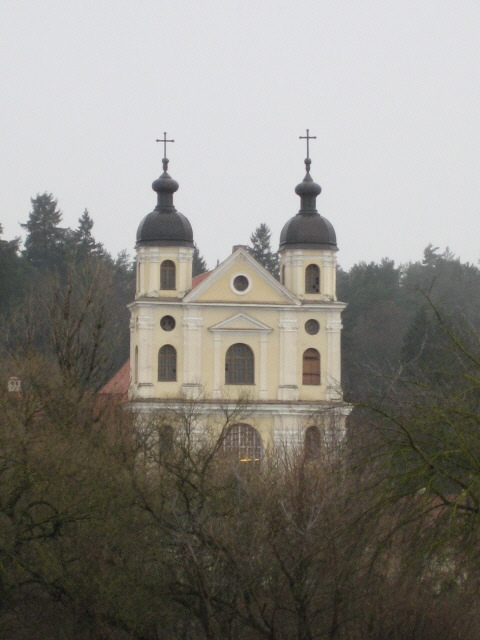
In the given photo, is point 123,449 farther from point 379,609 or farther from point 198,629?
point 379,609

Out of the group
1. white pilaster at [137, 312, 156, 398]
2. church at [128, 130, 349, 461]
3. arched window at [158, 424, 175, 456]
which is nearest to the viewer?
arched window at [158, 424, 175, 456]

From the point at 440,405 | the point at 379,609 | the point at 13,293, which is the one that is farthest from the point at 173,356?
the point at 440,405

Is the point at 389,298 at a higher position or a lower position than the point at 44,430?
higher

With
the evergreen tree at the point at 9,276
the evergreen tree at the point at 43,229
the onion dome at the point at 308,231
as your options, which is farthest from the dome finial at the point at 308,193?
the evergreen tree at the point at 43,229

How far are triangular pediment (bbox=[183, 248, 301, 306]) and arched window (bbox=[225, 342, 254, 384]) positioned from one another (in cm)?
162

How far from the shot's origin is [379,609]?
841 inches

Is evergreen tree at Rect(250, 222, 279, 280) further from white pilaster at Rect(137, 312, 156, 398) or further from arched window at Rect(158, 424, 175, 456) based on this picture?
arched window at Rect(158, 424, 175, 456)

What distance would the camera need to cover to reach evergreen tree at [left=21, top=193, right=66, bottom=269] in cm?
9050

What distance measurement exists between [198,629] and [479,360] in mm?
10179

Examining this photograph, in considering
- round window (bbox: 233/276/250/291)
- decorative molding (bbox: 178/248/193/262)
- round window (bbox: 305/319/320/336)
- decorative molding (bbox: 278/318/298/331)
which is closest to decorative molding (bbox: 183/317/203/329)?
round window (bbox: 233/276/250/291)

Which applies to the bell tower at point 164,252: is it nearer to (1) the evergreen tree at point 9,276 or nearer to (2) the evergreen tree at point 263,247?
(1) the evergreen tree at point 9,276

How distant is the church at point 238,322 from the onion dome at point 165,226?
3 cm

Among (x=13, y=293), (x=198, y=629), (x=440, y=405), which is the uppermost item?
(x=13, y=293)

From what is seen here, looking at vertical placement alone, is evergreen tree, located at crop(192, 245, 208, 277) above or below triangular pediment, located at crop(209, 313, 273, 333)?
above
